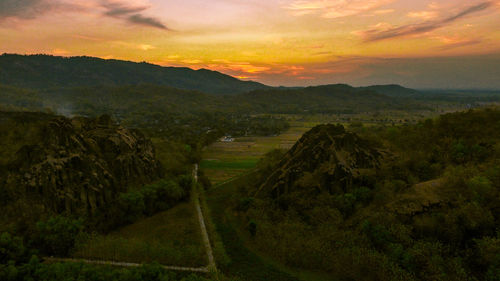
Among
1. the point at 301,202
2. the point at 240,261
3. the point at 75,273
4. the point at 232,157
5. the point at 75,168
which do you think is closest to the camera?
the point at 75,273

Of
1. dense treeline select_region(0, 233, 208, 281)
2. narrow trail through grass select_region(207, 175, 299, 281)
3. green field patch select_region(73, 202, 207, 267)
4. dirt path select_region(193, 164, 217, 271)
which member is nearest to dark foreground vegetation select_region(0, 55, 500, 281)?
dense treeline select_region(0, 233, 208, 281)

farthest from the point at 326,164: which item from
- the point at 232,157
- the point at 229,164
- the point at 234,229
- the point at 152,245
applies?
the point at 232,157

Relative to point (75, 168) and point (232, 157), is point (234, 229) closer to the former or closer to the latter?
point (75, 168)

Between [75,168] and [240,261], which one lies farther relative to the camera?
[75,168]

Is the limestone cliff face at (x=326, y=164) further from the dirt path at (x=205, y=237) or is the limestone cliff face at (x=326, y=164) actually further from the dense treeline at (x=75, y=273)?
the dense treeline at (x=75, y=273)

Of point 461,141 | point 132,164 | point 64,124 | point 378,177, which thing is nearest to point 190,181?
point 132,164

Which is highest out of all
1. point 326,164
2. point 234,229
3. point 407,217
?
point 326,164
